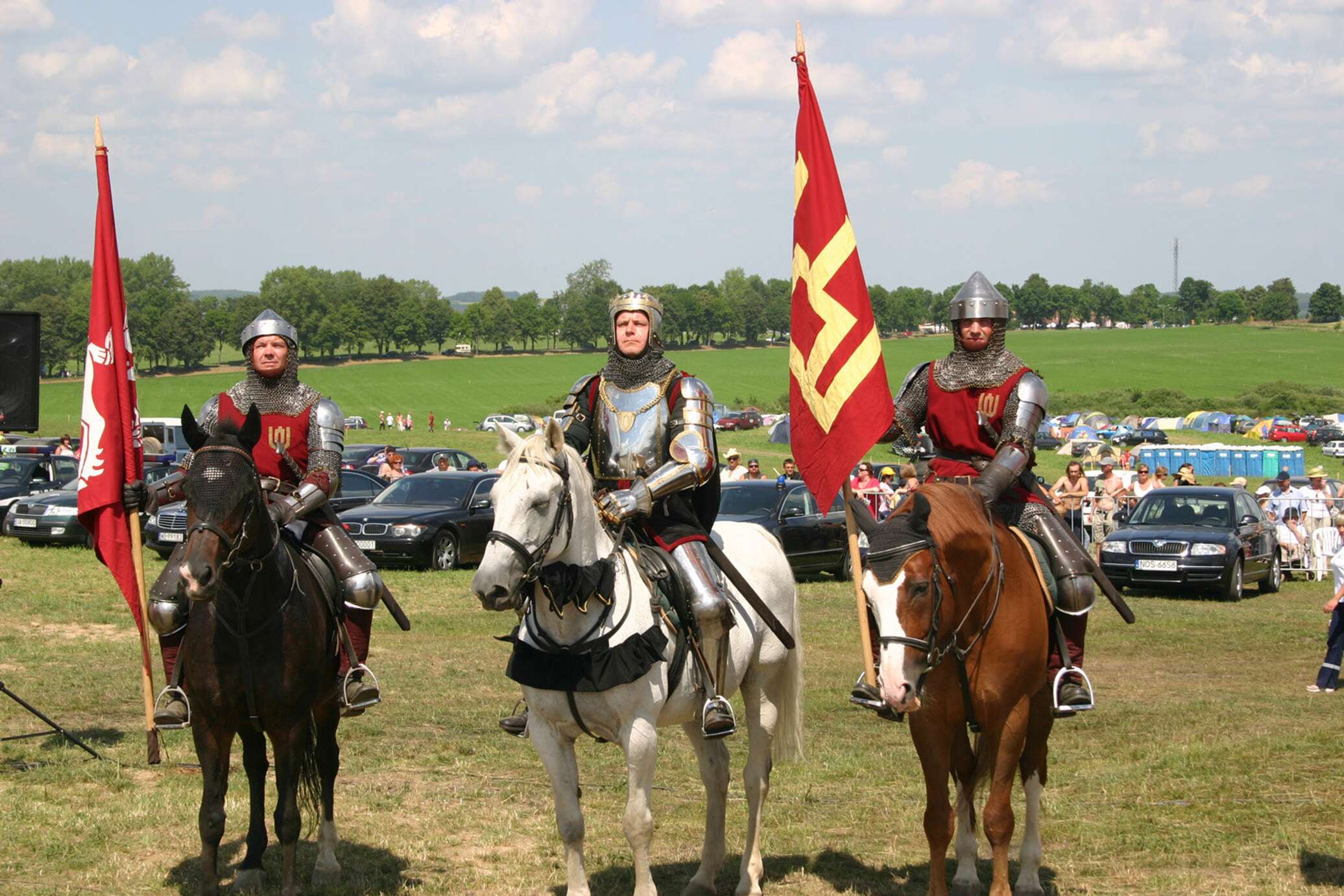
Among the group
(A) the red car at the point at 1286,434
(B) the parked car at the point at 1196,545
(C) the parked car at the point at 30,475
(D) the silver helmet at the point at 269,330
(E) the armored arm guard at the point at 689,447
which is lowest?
(A) the red car at the point at 1286,434

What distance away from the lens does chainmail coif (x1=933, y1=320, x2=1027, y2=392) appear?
6.98 m

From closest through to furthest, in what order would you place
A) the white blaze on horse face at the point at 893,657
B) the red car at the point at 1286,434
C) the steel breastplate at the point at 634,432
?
the white blaze on horse face at the point at 893,657, the steel breastplate at the point at 634,432, the red car at the point at 1286,434

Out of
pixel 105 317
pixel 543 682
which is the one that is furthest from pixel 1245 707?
pixel 105 317

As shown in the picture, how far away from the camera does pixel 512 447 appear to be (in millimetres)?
5902

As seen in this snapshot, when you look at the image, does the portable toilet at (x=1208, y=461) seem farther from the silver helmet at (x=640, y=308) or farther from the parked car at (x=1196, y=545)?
the silver helmet at (x=640, y=308)

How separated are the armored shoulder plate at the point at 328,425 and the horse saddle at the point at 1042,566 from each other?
3.43 m

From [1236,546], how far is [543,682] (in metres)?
17.6

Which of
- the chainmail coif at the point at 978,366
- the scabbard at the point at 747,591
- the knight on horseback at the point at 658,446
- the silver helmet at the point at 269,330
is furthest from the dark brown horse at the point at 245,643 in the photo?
the chainmail coif at the point at 978,366

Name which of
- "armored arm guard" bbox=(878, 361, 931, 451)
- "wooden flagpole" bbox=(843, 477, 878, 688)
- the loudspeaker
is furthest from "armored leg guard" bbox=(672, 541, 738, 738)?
the loudspeaker

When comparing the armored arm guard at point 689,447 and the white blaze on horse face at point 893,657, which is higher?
the armored arm guard at point 689,447

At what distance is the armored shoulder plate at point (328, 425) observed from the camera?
7273 mm

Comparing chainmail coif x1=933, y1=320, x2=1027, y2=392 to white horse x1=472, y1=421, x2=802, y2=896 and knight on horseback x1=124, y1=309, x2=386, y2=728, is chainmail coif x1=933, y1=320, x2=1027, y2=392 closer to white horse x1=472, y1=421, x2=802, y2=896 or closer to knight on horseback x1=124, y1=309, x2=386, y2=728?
white horse x1=472, y1=421, x2=802, y2=896

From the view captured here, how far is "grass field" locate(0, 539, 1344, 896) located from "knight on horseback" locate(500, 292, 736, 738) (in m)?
1.32

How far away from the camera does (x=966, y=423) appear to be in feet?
23.3
